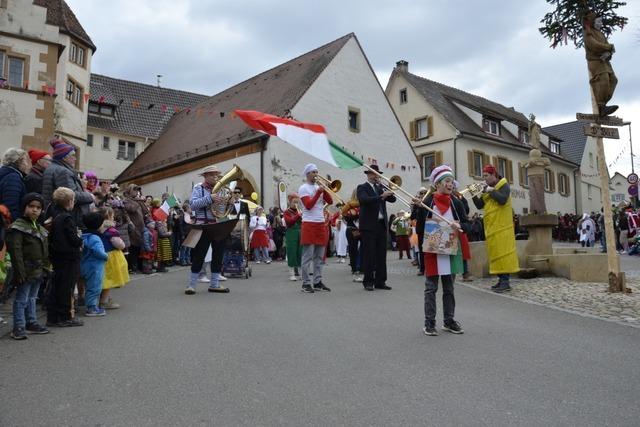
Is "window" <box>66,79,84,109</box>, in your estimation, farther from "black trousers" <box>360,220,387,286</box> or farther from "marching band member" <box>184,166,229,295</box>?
"black trousers" <box>360,220,387,286</box>

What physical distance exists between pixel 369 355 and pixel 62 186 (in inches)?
173

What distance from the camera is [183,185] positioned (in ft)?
96.0

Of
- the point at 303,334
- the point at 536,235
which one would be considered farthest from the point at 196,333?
the point at 536,235

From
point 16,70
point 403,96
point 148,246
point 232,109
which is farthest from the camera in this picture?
point 403,96

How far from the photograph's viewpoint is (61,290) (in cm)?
617

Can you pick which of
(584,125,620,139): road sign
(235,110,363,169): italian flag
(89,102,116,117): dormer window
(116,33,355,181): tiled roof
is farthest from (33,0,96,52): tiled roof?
(584,125,620,139): road sign

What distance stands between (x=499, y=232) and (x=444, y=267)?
12.5ft

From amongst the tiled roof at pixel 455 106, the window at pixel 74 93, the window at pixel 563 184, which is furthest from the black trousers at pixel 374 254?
the window at pixel 563 184

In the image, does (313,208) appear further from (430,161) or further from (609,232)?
(430,161)

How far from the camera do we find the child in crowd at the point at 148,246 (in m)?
12.3

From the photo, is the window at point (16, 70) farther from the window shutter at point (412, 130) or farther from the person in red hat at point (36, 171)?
the window shutter at point (412, 130)

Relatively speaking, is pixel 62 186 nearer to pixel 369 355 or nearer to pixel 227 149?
pixel 369 355

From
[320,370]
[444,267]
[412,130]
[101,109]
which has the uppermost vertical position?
[101,109]

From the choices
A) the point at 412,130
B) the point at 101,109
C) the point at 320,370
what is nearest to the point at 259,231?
the point at 320,370
